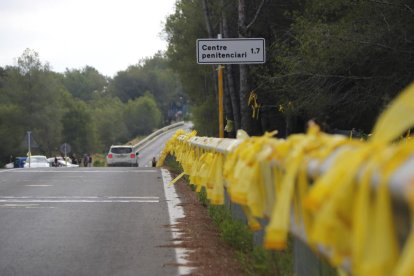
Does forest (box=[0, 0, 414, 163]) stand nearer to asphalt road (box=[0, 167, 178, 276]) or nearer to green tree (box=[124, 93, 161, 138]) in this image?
asphalt road (box=[0, 167, 178, 276])

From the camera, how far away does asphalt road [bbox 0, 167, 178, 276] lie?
7.67 meters

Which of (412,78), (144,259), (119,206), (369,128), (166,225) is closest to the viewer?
(144,259)

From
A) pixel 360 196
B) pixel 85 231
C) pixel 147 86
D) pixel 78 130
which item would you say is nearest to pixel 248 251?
pixel 85 231

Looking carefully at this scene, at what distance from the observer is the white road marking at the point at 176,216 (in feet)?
24.3

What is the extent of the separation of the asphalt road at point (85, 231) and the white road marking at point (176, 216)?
8 centimetres

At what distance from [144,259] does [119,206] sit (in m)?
5.24

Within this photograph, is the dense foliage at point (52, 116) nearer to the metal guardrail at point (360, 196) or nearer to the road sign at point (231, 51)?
the road sign at point (231, 51)

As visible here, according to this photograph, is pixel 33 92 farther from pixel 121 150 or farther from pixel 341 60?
pixel 341 60

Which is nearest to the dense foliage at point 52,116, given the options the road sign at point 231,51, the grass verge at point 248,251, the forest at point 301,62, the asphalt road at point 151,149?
the asphalt road at point 151,149

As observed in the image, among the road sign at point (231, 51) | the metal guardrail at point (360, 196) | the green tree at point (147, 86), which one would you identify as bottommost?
the metal guardrail at point (360, 196)

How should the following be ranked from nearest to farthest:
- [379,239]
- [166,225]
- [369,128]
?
[379,239]
[166,225]
[369,128]

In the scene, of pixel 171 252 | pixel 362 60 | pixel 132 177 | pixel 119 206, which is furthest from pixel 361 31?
pixel 171 252

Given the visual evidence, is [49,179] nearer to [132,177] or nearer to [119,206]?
[132,177]

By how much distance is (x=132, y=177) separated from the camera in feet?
69.7
